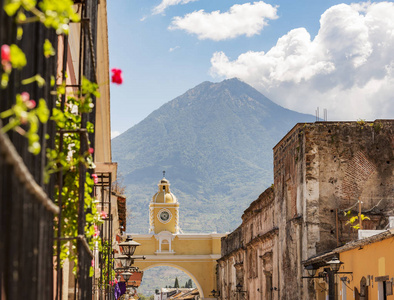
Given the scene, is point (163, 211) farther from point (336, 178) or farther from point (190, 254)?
point (336, 178)

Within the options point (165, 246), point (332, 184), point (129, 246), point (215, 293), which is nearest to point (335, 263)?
point (129, 246)

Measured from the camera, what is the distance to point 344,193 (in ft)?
65.5

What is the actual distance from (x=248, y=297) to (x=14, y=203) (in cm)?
3058

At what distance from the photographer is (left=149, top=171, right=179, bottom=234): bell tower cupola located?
61.4m

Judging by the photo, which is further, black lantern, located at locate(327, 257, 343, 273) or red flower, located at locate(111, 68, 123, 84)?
black lantern, located at locate(327, 257, 343, 273)

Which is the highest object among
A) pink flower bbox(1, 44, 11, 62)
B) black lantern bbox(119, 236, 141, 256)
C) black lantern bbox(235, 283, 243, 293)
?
pink flower bbox(1, 44, 11, 62)

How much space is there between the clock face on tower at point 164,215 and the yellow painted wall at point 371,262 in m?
45.3

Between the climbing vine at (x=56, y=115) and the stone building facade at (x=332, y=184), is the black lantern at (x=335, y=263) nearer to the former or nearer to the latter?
the stone building facade at (x=332, y=184)

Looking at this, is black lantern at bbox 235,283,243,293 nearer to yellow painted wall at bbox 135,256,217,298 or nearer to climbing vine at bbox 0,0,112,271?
yellow painted wall at bbox 135,256,217,298

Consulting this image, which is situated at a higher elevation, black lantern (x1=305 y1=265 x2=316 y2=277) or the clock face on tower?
the clock face on tower

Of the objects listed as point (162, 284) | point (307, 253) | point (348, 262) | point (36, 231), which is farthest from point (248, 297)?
point (162, 284)

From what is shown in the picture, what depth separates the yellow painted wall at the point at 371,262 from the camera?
1342 cm

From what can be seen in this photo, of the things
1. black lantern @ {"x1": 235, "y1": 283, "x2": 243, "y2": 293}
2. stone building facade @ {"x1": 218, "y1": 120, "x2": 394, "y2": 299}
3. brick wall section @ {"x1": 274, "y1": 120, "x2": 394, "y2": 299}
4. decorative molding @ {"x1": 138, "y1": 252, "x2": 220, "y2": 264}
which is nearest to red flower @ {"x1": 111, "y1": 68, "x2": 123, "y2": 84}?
stone building facade @ {"x1": 218, "y1": 120, "x2": 394, "y2": 299}

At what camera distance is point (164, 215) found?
62.7 meters
